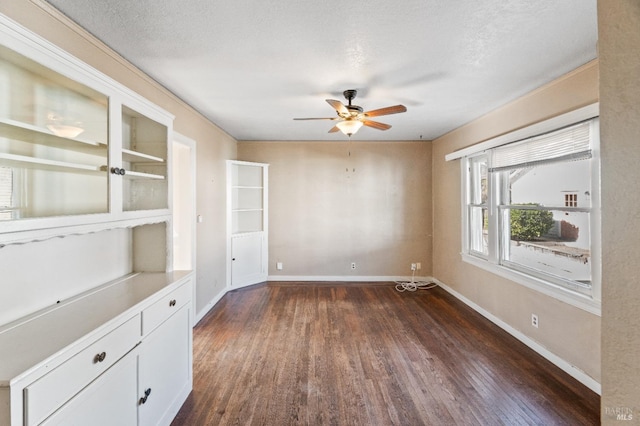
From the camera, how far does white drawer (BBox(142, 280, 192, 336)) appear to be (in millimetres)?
1656

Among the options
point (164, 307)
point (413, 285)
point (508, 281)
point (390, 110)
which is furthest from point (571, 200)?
point (164, 307)

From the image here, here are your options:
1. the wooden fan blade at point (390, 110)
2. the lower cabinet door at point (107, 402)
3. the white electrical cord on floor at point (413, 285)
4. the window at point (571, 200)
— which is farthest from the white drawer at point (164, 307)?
the white electrical cord on floor at point (413, 285)

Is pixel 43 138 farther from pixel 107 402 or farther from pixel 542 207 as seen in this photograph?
pixel 542 207

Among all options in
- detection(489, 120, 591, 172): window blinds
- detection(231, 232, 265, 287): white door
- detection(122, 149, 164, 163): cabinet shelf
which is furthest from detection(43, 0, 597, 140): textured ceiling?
detection(231, 232, 265, 287): white door

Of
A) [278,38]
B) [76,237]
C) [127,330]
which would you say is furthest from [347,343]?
[278,38]

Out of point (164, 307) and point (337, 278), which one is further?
point (337, 278)

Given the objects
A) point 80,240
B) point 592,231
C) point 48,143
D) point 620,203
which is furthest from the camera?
point 592,231

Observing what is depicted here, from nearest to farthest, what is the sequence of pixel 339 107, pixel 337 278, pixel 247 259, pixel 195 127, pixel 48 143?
1. pixel 48 143
2. pixel 339 107
3. pixel 195 127
4. pixel 247 259
5. pixel 337 278

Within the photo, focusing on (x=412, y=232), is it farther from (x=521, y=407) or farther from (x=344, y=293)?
(x=521, y=407)

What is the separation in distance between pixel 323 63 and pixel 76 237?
2.06 meters

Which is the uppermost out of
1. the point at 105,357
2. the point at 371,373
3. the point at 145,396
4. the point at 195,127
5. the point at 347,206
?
the point at 195,127

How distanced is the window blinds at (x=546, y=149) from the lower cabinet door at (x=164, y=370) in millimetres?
3432

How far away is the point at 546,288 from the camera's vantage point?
2.71m

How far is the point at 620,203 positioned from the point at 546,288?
2.72 m
